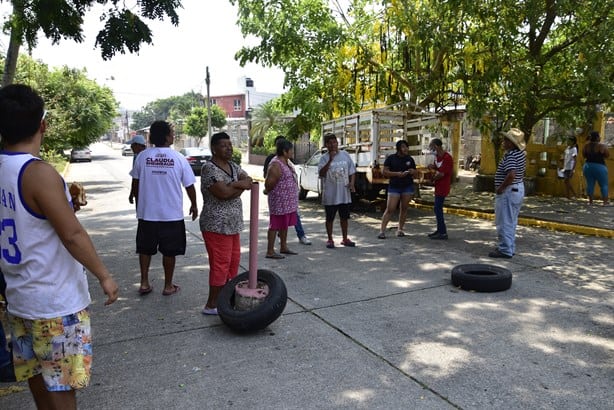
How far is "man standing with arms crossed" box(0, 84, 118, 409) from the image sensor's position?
7.25 ft

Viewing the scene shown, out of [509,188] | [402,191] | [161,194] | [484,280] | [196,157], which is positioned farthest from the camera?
[196,157]

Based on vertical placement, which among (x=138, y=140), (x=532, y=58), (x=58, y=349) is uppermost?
(x=532, y=58)

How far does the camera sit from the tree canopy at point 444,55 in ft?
30.9

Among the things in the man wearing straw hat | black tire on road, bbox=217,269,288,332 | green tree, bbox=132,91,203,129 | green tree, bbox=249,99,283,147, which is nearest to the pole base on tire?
black tire on road, bbox=217,269,288,332

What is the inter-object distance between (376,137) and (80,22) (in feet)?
21.1

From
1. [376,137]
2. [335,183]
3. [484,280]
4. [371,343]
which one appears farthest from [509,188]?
[376,137]

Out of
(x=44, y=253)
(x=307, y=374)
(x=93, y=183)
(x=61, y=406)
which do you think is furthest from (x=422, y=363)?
(x=93, y=183)

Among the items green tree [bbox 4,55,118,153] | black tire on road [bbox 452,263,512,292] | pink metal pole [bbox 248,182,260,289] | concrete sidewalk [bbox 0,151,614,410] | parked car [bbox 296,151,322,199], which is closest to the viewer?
concrete sidewalk [bbox 0,151,614,410]

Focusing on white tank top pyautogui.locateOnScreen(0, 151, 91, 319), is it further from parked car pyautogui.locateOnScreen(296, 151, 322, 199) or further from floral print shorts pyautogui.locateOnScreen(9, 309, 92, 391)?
parked car pyautogui.locateOnScreen(296, 151, 322, 199)

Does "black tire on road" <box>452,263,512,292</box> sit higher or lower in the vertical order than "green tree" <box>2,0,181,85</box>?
lower

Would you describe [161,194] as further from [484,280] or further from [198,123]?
[198,123]

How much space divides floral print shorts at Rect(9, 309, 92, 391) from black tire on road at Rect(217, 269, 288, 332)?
6.53 feet

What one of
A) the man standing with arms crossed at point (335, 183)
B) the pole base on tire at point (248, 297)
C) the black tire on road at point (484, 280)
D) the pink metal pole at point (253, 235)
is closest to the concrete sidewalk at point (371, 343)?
the black tire on road at point (484, 280)

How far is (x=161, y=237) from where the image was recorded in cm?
526
